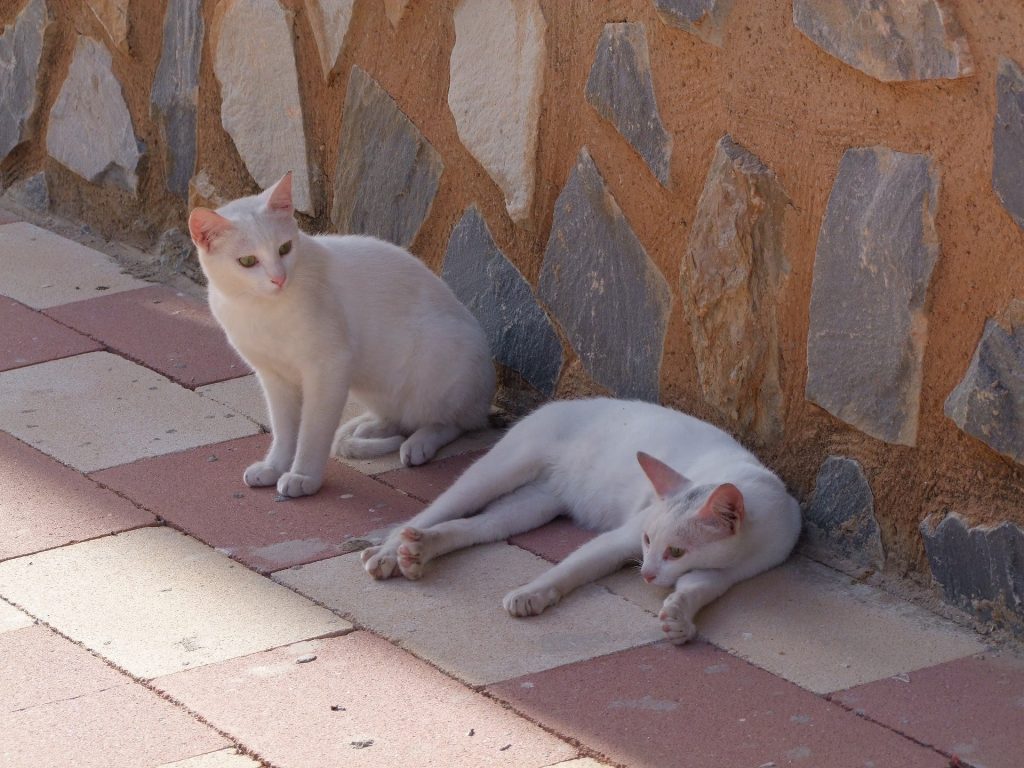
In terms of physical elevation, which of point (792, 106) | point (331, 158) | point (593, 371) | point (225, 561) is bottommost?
point (225, 561)

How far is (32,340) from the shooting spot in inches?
183

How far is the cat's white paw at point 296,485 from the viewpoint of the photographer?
3.69 meters

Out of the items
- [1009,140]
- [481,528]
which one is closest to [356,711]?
[481,528]

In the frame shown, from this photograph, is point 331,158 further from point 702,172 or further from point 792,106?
point 792,106

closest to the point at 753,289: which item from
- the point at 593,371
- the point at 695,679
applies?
the point at 593,371

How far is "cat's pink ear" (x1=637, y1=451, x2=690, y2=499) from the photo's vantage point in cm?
322

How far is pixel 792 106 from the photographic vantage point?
125 inches

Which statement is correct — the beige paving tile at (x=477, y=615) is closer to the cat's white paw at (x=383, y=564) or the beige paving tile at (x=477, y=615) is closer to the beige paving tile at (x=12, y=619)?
the cat's white paw at (x=383, y=564)

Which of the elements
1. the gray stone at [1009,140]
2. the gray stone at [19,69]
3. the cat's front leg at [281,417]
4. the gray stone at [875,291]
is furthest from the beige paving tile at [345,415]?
the gray stone at [19,69]

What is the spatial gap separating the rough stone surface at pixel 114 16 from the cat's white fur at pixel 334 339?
1631 millimetres

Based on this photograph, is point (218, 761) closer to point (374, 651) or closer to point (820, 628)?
point (374, 651)

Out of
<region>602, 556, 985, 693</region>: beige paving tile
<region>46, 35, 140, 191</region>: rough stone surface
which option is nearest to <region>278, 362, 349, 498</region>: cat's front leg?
<region>602, 556, 985, 693</region>: beige paving tile

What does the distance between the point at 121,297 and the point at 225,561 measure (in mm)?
1875

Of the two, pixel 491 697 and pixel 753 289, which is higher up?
pixel 753 289
